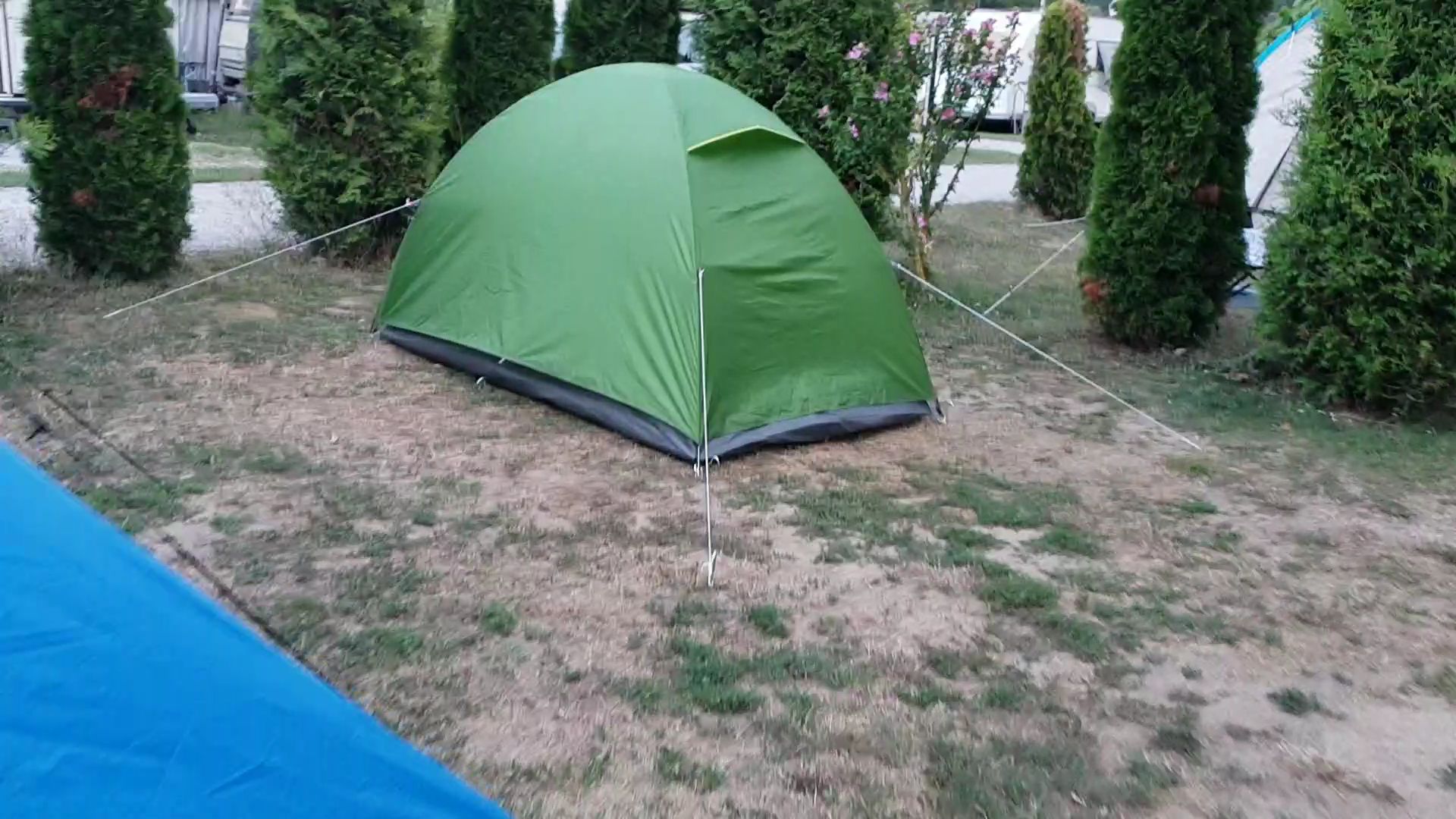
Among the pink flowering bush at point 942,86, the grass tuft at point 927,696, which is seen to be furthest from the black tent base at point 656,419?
the pink flowering bush at point 942,86

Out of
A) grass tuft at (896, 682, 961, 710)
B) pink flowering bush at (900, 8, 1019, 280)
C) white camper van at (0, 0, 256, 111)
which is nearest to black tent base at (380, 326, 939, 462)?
grass tuft at (896, 682, 961, 710)

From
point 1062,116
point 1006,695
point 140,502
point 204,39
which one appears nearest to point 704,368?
point 1006,695

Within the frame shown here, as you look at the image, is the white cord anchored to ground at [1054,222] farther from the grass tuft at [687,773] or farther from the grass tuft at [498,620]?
the grass tuft at [687,773]

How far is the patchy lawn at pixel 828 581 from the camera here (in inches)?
115

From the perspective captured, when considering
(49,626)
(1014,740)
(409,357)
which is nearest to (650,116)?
(409,357)

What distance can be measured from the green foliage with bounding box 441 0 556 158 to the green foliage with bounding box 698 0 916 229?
1534 mm

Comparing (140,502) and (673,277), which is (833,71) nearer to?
(673,277)

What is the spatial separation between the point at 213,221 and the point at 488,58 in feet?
9.00

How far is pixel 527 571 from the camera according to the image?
151 inches

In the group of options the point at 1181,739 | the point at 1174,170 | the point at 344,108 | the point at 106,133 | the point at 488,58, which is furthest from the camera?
the point at 488,58

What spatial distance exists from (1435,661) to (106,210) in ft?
22.7

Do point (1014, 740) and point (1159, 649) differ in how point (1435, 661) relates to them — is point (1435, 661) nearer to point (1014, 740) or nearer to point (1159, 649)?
point (1159, 649)

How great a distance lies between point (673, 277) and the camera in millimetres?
4832

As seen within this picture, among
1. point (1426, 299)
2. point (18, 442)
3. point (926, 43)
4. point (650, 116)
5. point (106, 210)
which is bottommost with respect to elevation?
point (18, 442)
